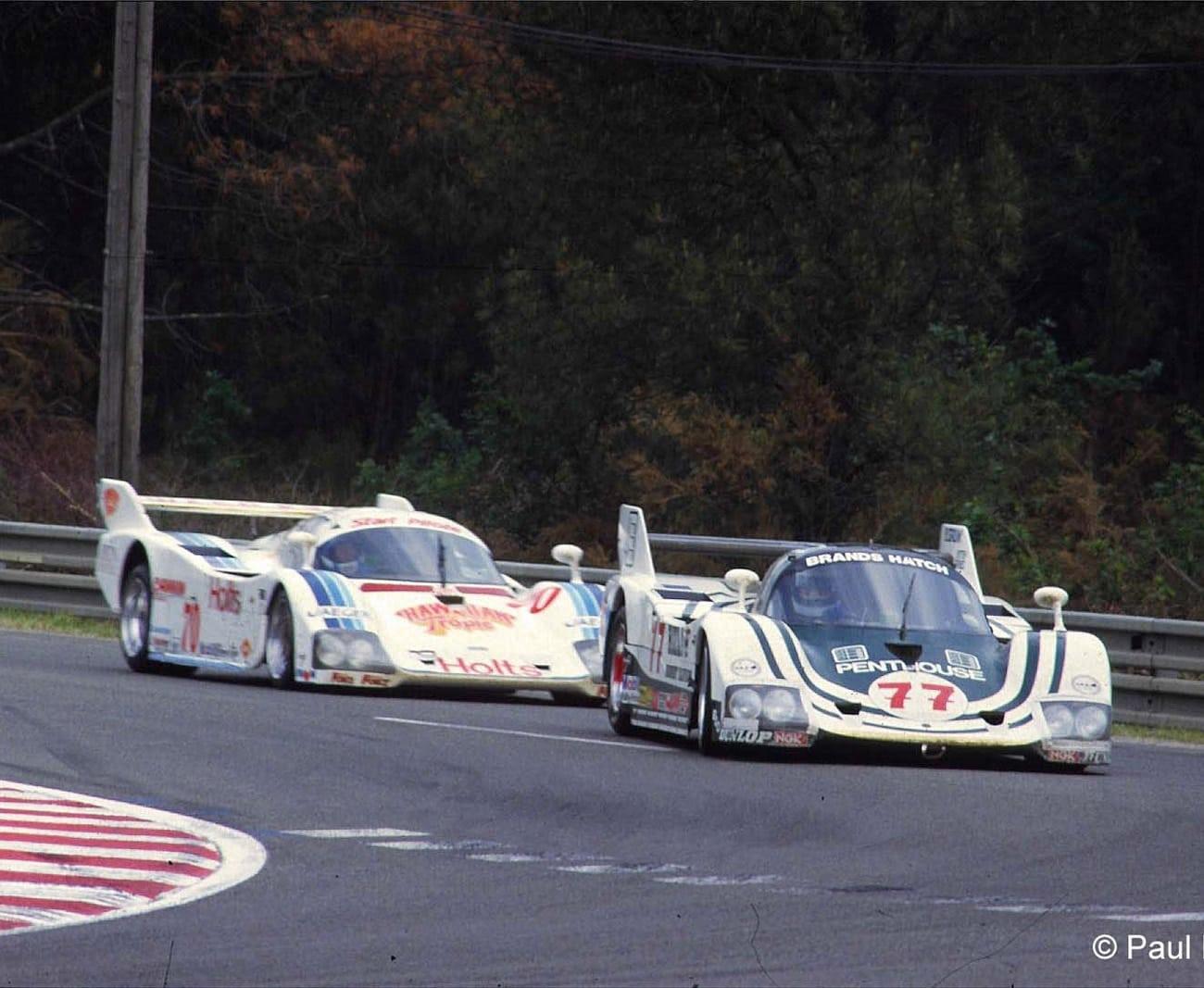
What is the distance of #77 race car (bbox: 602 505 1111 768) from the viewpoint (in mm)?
12562

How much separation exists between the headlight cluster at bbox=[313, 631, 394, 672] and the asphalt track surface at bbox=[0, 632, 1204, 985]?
101 centimetres

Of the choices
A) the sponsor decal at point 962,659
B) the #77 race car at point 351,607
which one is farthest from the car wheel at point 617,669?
the sponsor decal at point 962,659

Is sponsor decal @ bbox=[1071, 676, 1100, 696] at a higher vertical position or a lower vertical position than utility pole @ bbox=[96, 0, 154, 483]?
lower

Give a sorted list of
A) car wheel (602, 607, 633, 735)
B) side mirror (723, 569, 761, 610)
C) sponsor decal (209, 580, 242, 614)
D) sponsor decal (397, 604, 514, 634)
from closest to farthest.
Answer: side mirror (723, 569, 761, 610) → car wheel (602, 607, 633, 735) → sponsor decal (397, 604, 514, 634) → sponsor decal (209, 580, 242, 614)

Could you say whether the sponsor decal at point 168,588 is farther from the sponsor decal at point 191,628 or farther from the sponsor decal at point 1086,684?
the sponsor decal at point 1086,684

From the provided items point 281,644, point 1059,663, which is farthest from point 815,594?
point 281,644

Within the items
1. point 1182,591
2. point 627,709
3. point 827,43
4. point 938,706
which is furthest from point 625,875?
point 827,43

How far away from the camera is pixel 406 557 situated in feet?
58.0

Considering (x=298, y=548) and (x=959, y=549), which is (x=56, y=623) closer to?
(x=298, y=548)

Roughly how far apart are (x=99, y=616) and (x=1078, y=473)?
15.1m

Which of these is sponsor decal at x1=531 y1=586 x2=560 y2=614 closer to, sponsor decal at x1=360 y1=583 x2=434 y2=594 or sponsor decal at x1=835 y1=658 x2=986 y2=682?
sponsor decal at x1=360 y1=583 x2=434 y2=594

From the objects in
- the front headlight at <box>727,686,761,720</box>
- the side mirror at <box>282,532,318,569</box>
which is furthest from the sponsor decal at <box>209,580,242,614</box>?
the front headlight at <box>727,686,761,720</box>

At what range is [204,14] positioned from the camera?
3903 centimetres

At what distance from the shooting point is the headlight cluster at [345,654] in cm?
1641
